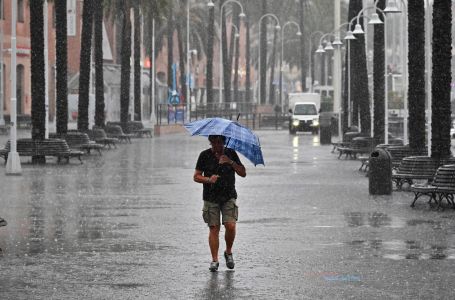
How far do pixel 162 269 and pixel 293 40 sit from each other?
127720mm

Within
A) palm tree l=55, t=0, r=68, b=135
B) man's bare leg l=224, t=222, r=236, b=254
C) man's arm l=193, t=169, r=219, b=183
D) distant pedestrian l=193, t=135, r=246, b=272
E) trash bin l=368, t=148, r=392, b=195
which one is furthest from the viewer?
palm tree l=55, t=0, r=68, b=135

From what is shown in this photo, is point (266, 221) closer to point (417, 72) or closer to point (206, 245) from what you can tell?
point (206, 245)

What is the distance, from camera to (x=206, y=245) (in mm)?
16141

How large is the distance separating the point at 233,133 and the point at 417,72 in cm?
1617

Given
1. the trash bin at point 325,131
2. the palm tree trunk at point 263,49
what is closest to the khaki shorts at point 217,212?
the trash bin at point 325,131

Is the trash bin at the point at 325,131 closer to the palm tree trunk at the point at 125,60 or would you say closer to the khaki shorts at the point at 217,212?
the palm tree trunk at the point at 125,60

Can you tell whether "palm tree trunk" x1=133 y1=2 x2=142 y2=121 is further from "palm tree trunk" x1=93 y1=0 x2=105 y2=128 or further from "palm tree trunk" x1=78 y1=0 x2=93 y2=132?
"palm tree trunk" x1=78 y1=0 x2=93 y2=132

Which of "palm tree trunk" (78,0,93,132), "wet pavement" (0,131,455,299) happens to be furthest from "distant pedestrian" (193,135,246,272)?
"palm tree trunk" (78,0,93,132)

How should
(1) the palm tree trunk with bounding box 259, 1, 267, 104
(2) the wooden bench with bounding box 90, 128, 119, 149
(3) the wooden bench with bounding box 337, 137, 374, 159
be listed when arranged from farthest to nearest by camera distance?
(1) the palm tree trunk with bounding box 259, 1, 267, 104, (2) the wooden bench with bounding box 90, 128, 119, 149, (3) the wooden bench with bounding box 337, 137, 374, 159

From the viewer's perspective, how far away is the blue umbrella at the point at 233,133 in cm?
1312

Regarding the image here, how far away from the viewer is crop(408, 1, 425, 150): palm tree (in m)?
28.7

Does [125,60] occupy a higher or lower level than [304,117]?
higher

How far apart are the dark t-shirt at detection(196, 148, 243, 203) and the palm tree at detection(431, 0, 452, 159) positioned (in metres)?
11.5

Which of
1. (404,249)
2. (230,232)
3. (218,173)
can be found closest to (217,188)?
(218,173)
